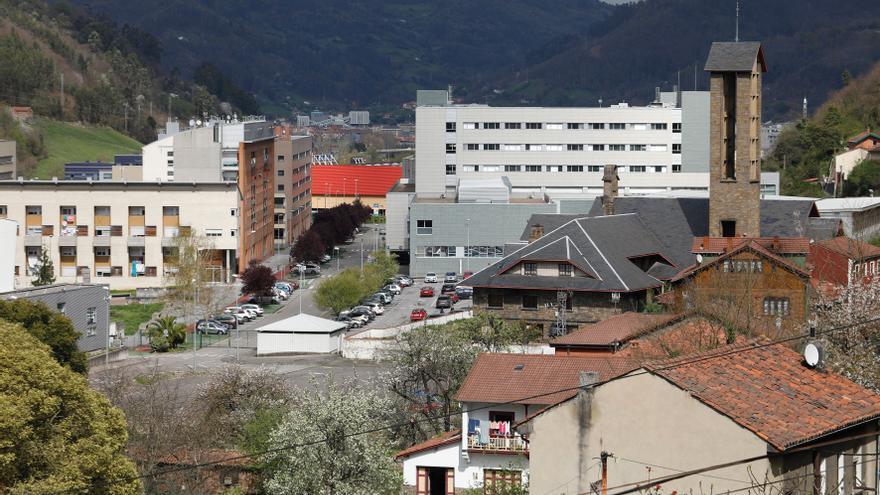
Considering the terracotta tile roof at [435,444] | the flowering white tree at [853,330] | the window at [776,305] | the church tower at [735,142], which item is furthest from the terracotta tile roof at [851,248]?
the terracotta tile roof at [435,444]

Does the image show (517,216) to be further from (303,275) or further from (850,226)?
(850,226)

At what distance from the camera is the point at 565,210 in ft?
271

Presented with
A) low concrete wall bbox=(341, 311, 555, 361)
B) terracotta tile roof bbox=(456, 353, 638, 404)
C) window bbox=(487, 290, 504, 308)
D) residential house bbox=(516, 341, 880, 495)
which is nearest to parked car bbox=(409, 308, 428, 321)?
low concrete wall bbox=(341, 311, 555, 361)

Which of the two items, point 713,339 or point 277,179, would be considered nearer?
point 713,339

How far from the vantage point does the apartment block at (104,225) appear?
8419 centimetres

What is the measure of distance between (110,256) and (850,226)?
125ft

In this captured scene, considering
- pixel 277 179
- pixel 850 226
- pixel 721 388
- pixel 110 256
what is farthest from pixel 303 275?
pixel 721 388

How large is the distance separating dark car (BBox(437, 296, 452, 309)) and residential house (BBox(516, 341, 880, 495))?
47425 millimetres

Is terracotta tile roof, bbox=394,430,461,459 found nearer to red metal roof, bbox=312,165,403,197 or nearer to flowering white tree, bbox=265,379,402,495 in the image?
flowering white tree, bbox=265,379,402,495

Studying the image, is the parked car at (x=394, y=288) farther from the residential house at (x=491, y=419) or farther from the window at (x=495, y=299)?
the residential house at (x=491, y=419)

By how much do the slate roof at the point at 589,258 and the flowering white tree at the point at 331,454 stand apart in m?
23.4

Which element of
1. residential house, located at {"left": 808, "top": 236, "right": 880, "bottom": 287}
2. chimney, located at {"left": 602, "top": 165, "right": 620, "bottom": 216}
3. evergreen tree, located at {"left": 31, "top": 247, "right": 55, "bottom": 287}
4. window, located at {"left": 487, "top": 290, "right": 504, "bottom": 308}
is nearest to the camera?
residential house, located at {"left": 808, "top": 236, "right": 880, "bottom": 287}

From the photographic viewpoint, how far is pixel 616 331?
125 ft

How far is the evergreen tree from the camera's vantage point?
254ft
